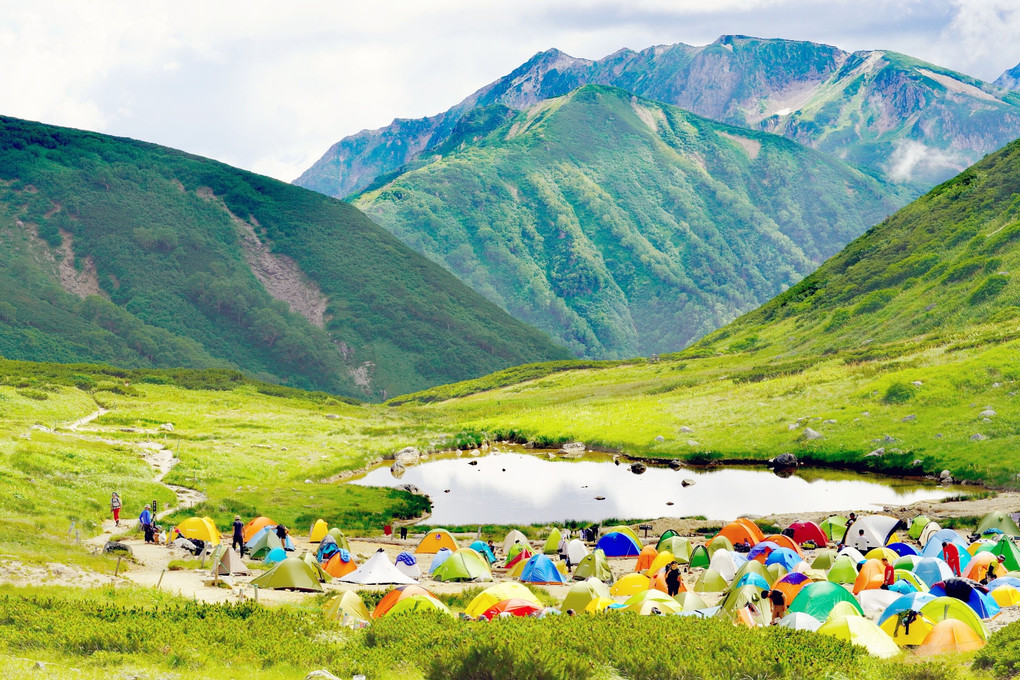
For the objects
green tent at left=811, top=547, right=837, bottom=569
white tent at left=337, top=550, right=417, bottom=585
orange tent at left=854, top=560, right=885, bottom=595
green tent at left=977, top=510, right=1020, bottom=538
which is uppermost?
green tent at left=977, top=510, right=1020, bottom=538

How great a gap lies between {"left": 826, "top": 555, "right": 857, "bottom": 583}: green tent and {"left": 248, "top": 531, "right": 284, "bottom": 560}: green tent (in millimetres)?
26843

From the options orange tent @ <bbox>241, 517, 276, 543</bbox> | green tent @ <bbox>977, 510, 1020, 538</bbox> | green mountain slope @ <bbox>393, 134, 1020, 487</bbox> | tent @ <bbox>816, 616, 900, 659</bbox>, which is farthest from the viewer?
green mountain slope @ <bbox>393, 134, 1020, 487</bbox>

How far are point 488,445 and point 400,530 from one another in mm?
48634

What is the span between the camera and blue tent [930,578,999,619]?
29.2 meters

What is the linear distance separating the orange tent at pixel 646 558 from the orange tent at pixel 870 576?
34.4 feet

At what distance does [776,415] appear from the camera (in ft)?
315

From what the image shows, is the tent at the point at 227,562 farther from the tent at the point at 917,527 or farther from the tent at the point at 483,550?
the tent at the point at 917,527

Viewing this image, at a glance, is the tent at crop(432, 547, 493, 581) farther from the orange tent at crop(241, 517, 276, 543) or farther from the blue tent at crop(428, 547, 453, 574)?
the orange tent at crop(241, 517, 276, 543)

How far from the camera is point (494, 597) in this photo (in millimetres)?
31547

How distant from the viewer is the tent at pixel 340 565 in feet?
135

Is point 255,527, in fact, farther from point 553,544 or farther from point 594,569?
point 594,569

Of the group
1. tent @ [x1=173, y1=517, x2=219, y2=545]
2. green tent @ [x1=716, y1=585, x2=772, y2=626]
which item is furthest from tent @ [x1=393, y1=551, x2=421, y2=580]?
green tent @ [x1=716, y1=585, x2=772, y2=626]

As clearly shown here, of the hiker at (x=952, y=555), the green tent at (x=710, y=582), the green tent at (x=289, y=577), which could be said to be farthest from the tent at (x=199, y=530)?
the hiker at (x=952, y=555)

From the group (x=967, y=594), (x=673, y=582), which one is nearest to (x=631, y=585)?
(x=673, y=582)
